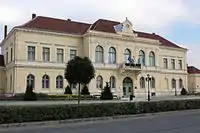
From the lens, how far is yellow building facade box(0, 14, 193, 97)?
2037 inches

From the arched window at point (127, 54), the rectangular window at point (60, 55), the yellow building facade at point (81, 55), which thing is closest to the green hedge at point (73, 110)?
the yellow building facade at point (81, 55)

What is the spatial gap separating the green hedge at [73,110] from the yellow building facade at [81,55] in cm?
3217

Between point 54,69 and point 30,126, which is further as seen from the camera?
point 54,69

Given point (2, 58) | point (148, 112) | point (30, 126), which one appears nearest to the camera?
point (30, 126)

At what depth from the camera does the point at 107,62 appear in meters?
57.9

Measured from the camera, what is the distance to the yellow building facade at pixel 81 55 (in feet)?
170

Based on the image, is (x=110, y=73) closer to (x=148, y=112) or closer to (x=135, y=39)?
(x=135, y=39)

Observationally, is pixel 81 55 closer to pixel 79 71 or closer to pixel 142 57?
pixel 142 57

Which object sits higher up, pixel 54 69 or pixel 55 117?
pixel 54 69

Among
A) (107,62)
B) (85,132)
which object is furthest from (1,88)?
(85,132)

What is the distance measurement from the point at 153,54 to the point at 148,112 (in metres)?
43.7

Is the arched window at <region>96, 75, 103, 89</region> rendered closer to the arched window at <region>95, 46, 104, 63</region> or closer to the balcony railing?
the arched window at <region>95, 46, 104, 63</region>

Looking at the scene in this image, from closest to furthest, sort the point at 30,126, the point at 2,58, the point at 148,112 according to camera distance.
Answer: the point at 30,126, the point at 148,112, the point at 2,58

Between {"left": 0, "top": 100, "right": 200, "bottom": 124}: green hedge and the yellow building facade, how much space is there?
32.2 m
